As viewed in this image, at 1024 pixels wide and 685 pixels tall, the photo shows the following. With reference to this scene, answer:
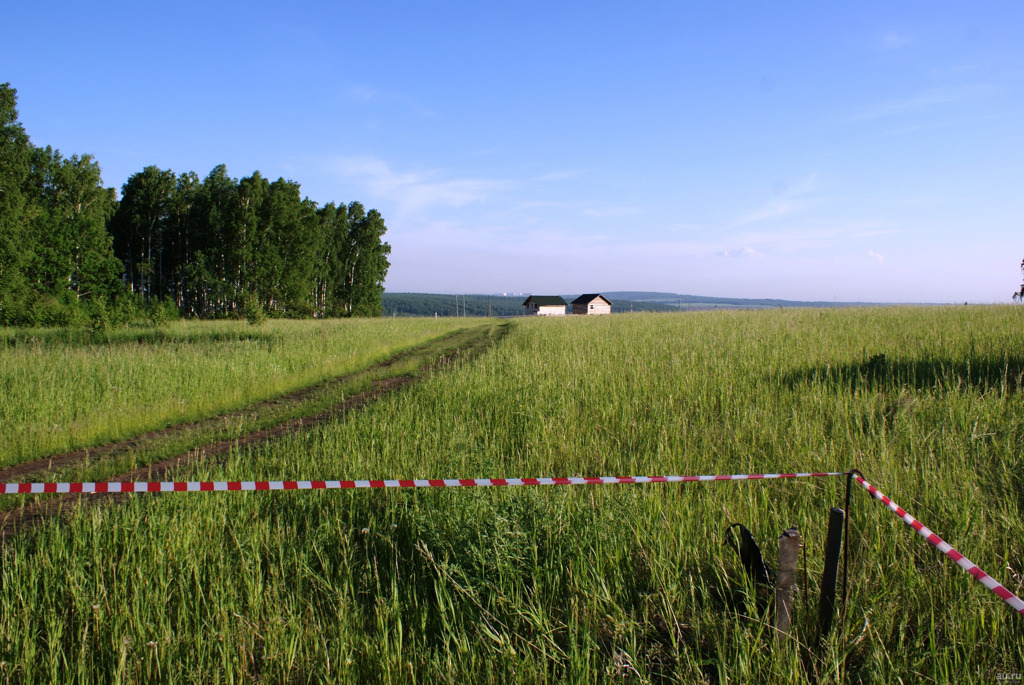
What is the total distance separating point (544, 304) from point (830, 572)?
373 feet

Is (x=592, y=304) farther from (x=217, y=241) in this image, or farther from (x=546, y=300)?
(x=217, y=241)

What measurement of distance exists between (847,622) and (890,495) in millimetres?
1733

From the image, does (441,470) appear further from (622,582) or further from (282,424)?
(282,424)

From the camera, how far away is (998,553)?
292 cm

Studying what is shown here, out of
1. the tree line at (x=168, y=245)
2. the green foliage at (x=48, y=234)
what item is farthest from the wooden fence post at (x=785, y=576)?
the green foliage at (x=48, y=234)

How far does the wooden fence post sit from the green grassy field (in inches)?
2.7

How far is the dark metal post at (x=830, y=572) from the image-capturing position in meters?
1.90

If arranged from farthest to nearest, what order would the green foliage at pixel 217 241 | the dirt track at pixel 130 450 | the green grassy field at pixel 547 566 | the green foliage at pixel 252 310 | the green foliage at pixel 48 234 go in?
the green foliage at pixel 217 241 < the green foliage at pixel 48 234 < the green foliage at pixel 252 310 < the dirt track at pixel 130 450 < the green grassy field at pixel 547 566

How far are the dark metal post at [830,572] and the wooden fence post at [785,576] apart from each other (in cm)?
11

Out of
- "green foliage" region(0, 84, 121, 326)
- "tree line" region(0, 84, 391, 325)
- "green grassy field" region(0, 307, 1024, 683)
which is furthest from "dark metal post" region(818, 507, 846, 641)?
"green foliage" region(0, 84, 121, 326)

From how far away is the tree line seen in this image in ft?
Answer: 90.1

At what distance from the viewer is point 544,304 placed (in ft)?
378

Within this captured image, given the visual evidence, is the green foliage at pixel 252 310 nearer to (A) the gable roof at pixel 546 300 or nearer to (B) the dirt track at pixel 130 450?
(B) the dirt track at pixel 130 450

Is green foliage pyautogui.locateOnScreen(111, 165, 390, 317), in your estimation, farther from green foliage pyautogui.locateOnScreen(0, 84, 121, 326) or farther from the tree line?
green foliage pyautogui.locateOnScreen(0, 84, 121, 326)
